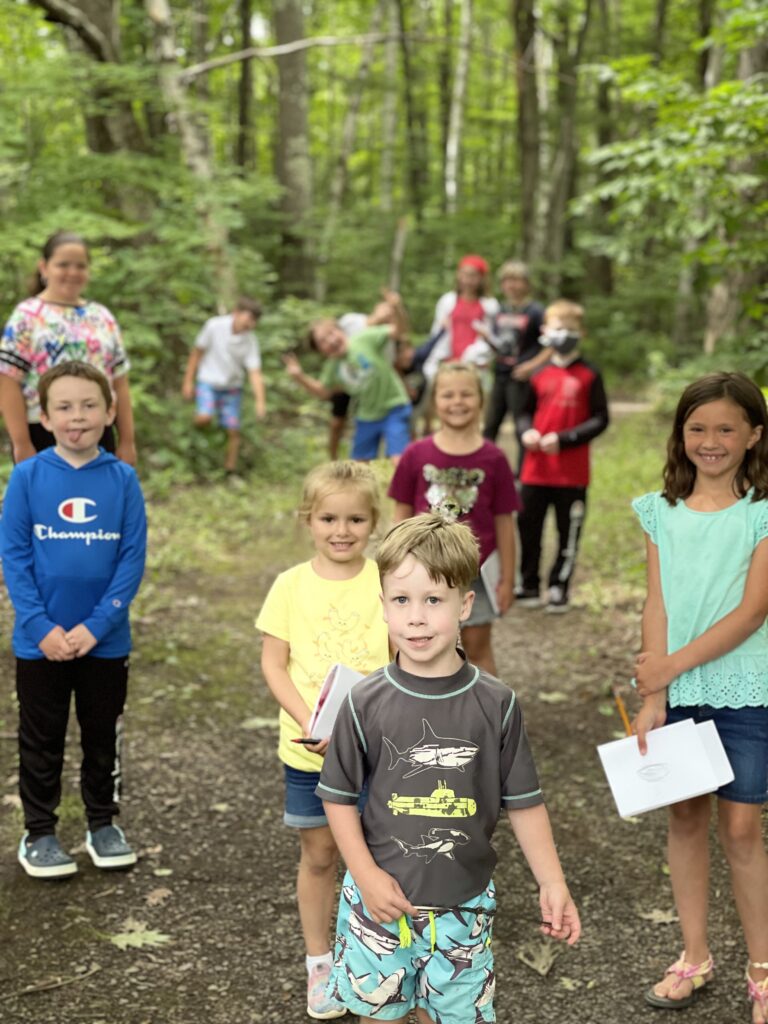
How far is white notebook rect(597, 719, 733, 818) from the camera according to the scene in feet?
9.99

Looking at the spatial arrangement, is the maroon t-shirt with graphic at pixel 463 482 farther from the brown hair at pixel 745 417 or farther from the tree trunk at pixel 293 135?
the tree trunk at pixel 293 135

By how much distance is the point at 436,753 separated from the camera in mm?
2396

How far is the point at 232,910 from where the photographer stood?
3.92 meters

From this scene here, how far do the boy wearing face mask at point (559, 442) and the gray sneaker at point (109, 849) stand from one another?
411cm

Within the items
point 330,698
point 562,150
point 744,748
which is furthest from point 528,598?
point 562,150

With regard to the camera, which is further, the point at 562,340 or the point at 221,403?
the point at 221,403

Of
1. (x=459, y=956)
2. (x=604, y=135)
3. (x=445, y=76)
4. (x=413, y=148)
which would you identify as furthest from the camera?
(x=445, y=76)

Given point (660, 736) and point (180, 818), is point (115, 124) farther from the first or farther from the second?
point (660, 736)

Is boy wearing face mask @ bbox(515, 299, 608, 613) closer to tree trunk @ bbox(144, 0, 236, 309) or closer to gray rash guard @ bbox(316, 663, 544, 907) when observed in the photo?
gray rash guard @ bbox(316, 663, 544, 907)

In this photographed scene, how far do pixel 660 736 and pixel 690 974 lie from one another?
80cm

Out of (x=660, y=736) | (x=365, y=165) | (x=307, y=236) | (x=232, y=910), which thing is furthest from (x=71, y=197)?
(x=365, y=165)

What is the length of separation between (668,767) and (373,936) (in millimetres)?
1112

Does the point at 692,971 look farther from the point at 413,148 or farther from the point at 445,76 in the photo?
the point at 445,76

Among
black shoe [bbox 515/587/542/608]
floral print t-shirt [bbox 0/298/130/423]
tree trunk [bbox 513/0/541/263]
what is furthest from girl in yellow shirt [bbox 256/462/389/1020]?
tree trunk [bbox 513/0/541/263]
